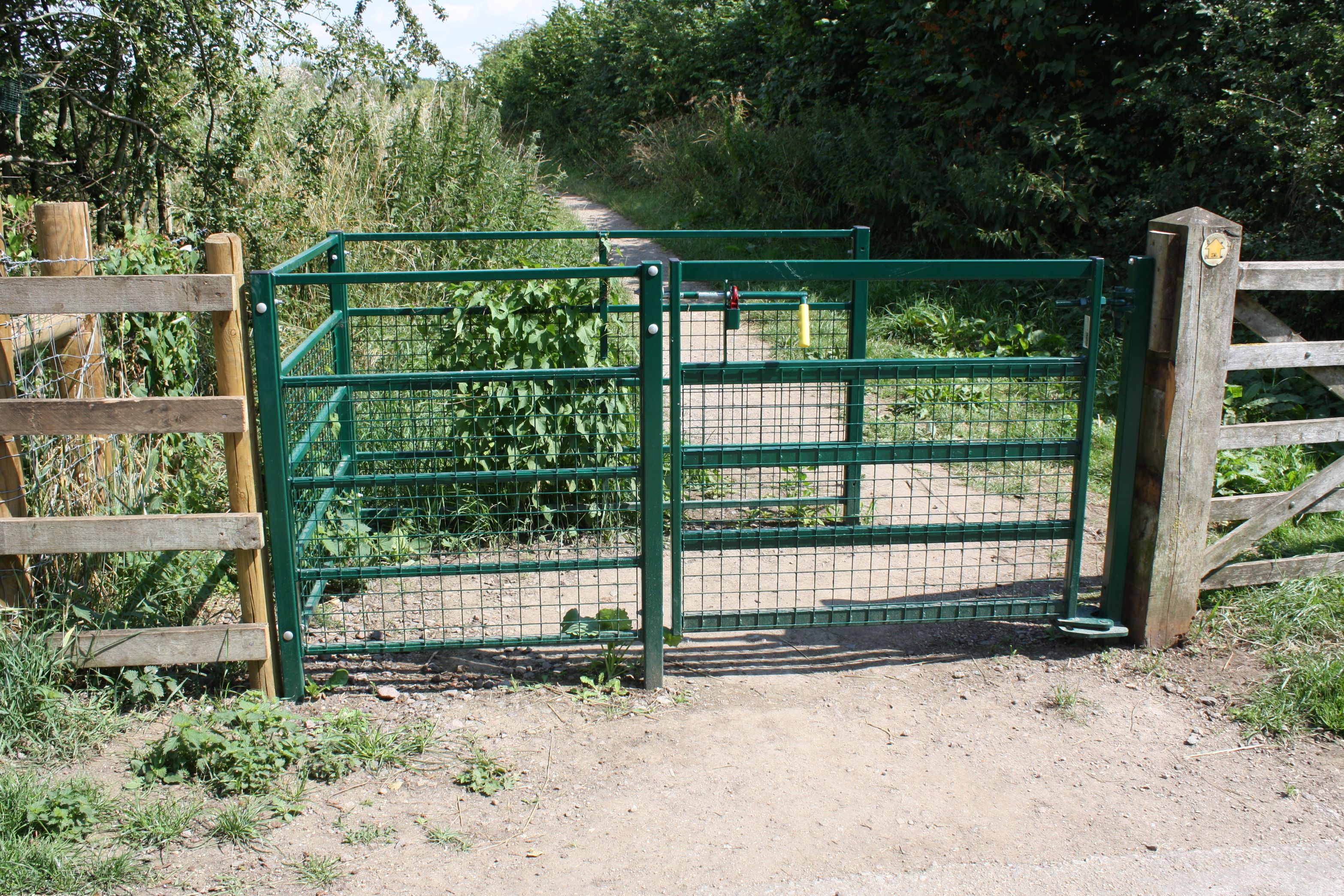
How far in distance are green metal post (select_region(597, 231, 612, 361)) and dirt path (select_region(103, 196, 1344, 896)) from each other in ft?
5.45

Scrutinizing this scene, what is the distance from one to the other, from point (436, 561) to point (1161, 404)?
3454 mm

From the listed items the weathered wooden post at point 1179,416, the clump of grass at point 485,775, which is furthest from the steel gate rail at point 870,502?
the clump of grass at point 485,775

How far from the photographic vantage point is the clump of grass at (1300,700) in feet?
12.9

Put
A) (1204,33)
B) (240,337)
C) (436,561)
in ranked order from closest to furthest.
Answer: (240,337), (436,561), (1204,33)

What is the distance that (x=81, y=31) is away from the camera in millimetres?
7766

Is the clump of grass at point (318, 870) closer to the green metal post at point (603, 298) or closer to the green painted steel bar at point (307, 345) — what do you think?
the green painted steel bar at point (307, 345)

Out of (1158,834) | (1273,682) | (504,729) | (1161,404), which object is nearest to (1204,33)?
(1161,404)

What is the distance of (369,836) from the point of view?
3295 mm

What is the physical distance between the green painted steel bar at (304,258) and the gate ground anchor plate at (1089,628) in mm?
3429

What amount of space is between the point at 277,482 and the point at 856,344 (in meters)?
3.01

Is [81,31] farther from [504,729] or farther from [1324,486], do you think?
[1324,486]

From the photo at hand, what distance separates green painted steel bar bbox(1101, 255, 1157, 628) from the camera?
14.0 ft

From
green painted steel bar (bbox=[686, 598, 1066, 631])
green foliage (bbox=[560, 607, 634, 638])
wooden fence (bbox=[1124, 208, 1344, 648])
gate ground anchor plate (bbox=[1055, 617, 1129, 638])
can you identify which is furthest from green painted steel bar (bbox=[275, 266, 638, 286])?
gate ground anchor plate (bbox=[1055, 617, 1129, 638])

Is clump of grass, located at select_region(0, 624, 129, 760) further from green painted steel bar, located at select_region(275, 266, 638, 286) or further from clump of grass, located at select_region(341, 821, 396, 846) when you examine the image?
green painted steel bar, located at select_region(275, 266, 638, 286)
